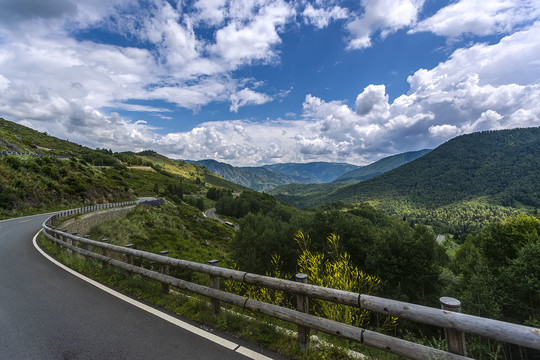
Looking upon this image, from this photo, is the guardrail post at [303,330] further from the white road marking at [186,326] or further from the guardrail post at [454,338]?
the guardrail post at [454,338]

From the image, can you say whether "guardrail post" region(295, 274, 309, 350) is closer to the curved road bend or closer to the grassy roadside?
the grassy roadside

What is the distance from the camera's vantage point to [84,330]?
4.77m

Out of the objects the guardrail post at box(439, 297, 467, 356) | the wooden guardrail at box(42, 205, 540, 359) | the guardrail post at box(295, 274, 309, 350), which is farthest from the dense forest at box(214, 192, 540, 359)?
the guardrail post at box(439, 297, 467, 356)

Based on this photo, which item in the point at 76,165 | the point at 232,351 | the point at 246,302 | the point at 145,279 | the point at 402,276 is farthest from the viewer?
the point at 76,165

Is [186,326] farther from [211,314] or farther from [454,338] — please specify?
[454,338]

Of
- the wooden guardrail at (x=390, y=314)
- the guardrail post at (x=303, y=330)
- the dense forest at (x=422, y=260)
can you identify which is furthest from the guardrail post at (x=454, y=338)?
the dense forest at (x=422, y=260)

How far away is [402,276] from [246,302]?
27089mm

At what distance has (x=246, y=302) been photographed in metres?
4.62

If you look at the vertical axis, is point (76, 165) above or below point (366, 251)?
above

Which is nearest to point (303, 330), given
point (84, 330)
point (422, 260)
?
point (84, 330)

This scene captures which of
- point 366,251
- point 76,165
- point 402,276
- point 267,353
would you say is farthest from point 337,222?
point 76,165

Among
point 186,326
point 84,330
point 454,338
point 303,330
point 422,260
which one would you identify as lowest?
point 422,260

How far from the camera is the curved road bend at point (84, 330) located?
399 cm

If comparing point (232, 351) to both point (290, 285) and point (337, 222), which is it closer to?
point (290, 285)
